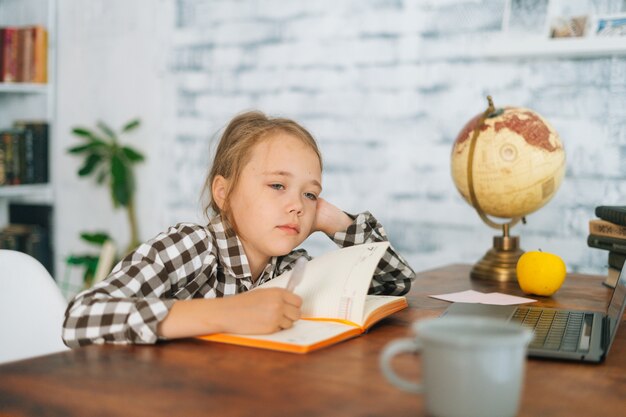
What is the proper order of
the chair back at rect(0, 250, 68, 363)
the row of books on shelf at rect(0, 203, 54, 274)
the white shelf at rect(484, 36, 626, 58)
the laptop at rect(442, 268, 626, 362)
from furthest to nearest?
the row of books on shelf at rect(0, 203, 54, 274), the white shelf at rect(484, 36, 626, 58), the chair back at rect(0, 250, 68, 363), the laptop at rect(442, 268, 626, 362)

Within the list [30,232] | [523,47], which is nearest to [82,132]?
[30,232]

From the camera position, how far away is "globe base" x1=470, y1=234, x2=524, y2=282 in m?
1.53

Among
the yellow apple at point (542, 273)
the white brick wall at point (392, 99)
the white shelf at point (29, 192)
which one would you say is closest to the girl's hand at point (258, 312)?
the yellow apple at point (542, 273)

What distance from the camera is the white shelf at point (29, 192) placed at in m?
3.03

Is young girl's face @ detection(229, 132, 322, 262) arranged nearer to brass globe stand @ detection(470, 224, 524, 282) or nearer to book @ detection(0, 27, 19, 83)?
brass globe stand @ detection(470, 224, 524, 282)

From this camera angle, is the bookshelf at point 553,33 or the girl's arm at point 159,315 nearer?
the girl's arm at point 159,315

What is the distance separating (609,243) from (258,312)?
2.88 ft

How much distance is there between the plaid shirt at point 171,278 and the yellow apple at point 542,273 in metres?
0.22

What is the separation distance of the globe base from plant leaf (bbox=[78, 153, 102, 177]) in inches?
77.6

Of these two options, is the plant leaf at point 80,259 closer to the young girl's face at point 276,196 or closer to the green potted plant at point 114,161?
the green potted plant at point 114,161

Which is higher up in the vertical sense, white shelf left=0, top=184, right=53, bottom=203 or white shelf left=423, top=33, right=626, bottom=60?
white shelf left=423, top=33, right=626, bottom=60

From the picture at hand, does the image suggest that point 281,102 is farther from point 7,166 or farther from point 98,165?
point 7,166

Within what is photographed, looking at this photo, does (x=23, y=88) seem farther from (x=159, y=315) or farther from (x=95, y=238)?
(x=159, y=315)

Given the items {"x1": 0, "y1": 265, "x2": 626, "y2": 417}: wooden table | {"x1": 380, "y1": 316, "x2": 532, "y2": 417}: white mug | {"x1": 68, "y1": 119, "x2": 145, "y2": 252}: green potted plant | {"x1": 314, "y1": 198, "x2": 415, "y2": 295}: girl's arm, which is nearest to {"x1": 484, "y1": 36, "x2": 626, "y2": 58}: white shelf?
{"x1": 314, "y1": 198, "x2": 415, "y2": 295}: girl's arm
